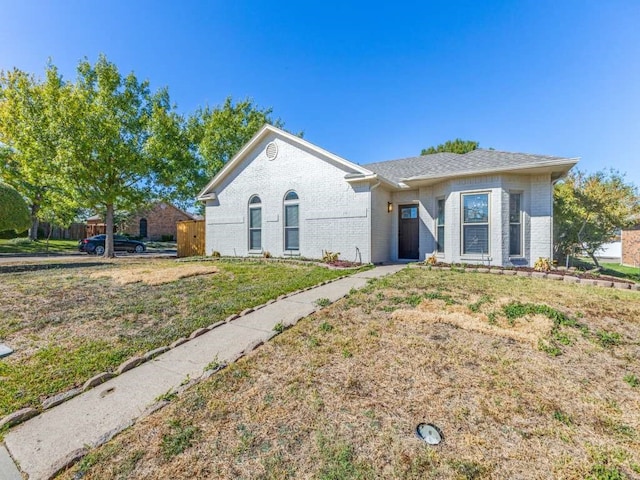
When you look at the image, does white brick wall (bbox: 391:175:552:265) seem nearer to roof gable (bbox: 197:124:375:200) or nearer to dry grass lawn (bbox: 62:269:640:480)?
roof gable (bbox: 197:124:375:200)

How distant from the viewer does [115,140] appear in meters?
15.1

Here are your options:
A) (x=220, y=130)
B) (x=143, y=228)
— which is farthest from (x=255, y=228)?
(x=143, y=228)

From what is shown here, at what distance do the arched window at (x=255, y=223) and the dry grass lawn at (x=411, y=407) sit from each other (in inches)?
365

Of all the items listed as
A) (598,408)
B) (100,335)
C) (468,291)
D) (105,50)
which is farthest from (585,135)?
(105,50)

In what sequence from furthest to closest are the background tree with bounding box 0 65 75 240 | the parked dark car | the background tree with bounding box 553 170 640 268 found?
the parked dark car
the background tree with bounding box 0 65 75 240
the background tree with bounding box 553 170 640 268

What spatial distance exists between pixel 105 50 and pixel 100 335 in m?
18.4

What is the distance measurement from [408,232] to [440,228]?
156 cm

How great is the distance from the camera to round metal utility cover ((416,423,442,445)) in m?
2.14

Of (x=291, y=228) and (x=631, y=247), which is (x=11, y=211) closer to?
(x=291, y=228)

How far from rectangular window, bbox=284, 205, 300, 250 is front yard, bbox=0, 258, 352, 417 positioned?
3098mm

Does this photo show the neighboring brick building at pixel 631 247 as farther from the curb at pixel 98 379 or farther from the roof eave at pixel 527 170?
the curb at pixel 98 379

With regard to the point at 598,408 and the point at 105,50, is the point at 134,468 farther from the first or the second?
the point at 105,50

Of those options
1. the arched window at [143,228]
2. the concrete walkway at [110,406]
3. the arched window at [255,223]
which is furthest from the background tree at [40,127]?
the arched window at [143,228]

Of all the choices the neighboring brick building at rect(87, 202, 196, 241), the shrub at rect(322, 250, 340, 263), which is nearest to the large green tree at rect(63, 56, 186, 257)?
the shrub at rect(322, 250, 340, 263)
